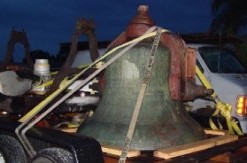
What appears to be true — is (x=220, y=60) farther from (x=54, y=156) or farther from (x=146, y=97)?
(x=54, y=156)

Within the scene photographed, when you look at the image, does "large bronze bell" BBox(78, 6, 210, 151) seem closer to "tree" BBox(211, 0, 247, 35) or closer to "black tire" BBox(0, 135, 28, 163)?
"black tire" BBox(0, 135, 28, 163)

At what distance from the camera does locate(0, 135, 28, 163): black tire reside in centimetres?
287

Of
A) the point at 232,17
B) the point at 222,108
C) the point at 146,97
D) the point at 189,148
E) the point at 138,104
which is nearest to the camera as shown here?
the point at 138,104

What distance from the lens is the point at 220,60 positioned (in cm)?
805

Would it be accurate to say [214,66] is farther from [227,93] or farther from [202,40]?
[202,40]

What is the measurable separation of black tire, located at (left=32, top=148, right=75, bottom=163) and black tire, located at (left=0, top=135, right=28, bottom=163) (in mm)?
296

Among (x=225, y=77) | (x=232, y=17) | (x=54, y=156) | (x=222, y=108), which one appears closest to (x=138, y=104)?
(x=54, y=156)

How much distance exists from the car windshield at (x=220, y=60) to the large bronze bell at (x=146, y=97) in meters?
4.55

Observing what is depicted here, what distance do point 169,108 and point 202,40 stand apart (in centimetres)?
611

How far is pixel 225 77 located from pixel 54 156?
5.41 m

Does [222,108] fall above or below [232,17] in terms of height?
below

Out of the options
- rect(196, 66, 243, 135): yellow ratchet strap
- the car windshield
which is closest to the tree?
the car windshield

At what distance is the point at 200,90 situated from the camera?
334cm

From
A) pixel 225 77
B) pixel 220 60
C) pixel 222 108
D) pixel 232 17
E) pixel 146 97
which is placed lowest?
pixel 222 108
